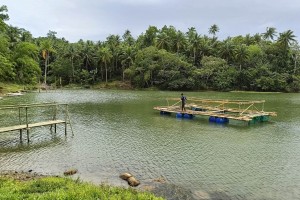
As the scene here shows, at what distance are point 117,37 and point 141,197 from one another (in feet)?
357

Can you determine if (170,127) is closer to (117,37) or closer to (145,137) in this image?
(145,137)

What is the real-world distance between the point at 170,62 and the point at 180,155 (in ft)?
249

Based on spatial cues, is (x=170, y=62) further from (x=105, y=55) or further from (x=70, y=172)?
(x=70, y=172)

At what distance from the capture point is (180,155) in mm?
18391

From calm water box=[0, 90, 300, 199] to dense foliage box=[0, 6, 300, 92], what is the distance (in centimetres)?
6021

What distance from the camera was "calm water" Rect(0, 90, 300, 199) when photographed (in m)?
13.9

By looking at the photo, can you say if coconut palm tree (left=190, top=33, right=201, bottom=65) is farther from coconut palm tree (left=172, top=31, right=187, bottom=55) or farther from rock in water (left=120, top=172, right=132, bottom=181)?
rock in water (left=120, top=172, right=132, bottom=181)

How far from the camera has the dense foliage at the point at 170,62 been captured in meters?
86.8

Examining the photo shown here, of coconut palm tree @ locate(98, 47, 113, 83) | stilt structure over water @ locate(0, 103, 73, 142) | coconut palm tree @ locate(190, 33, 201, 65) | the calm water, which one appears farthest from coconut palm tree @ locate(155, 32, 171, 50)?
the calm water

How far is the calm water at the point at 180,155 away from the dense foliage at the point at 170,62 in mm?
60205

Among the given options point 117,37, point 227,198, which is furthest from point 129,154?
point 117,37

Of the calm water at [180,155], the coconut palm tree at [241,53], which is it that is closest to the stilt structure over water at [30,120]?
the calm water at [180,155]

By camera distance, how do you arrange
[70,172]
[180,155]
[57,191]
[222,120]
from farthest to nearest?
[222,120] → [180,155] → [70,172] → [57,191]

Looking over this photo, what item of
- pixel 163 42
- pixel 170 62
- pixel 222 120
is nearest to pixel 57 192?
pixel 222 120
